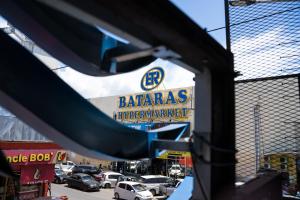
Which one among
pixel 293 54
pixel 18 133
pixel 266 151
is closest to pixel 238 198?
pixel 293 54

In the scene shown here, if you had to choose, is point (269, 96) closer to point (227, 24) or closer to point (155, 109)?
point (227, 24)

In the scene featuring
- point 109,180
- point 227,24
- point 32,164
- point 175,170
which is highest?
point 227,24

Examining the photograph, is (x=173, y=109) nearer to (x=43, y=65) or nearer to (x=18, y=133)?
(x=18, y=133)

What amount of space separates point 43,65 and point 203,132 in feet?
3.69

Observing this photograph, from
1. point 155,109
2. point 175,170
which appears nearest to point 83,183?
point 175,170

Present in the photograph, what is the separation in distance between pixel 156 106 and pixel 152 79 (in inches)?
97.3

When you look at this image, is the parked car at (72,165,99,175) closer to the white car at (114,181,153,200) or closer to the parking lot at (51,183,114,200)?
the parking lot at (51,183,114,200)

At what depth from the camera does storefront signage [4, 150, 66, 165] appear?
10062 millimetres

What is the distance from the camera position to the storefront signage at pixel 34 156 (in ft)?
33.0

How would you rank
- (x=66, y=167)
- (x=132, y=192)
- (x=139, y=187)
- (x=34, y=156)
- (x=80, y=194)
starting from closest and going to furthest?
(x=34, y=156)
(x=132, y=192)
(x=139, y=187)
(x=80, y=194)
(x=66, y=167)

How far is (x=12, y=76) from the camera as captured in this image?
2.00 meters

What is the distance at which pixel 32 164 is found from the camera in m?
10.8

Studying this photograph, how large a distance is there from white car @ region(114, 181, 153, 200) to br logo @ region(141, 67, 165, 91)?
11.0m

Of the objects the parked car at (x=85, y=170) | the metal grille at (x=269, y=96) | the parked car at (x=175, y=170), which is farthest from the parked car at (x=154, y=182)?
the metal grille at (x=269, y=96)
